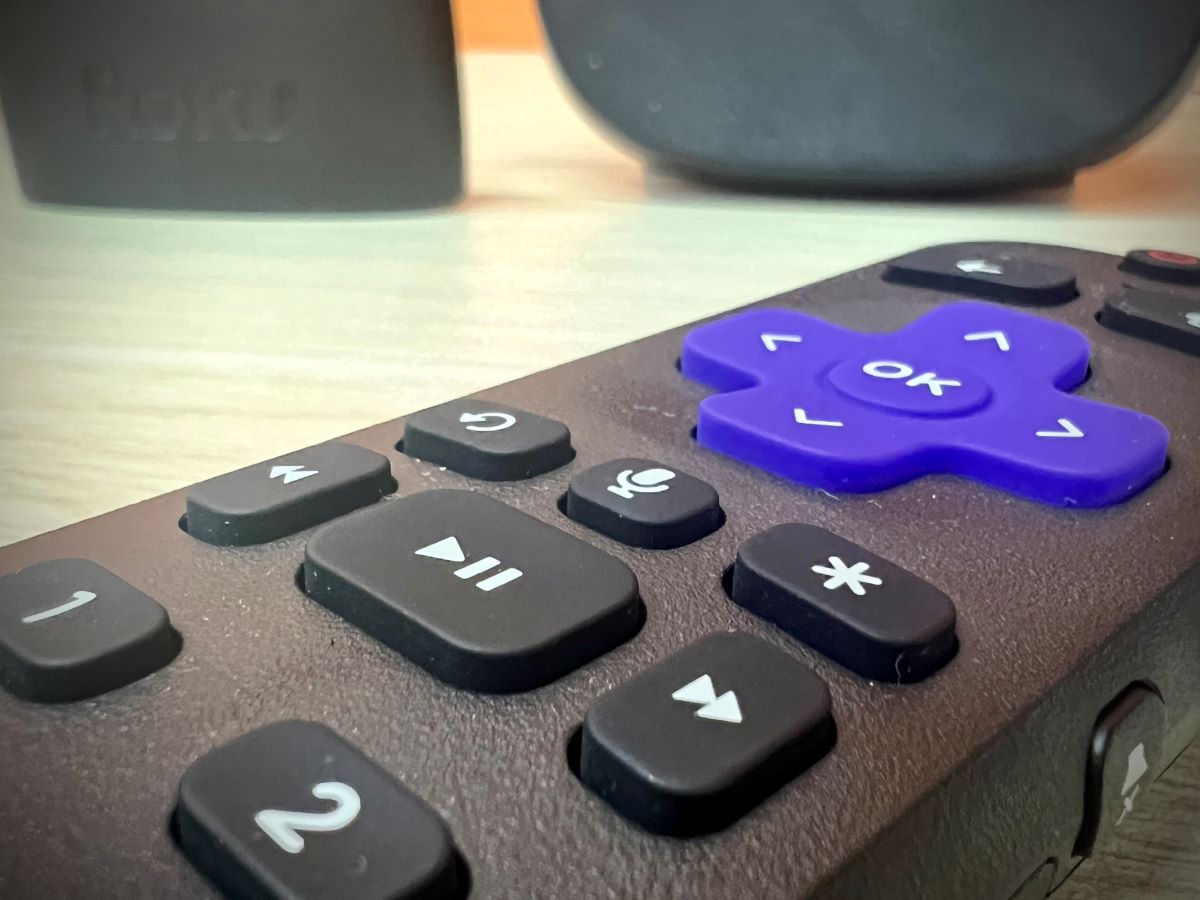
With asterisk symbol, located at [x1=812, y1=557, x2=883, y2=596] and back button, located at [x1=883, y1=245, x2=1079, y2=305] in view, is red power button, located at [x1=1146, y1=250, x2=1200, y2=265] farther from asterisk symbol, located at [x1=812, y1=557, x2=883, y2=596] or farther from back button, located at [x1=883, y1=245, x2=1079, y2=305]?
asterisk symbol, located at [x1=812, y1=557, x2=883, y2=596]

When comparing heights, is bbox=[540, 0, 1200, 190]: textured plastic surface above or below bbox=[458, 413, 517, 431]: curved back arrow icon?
above

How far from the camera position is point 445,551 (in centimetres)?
16

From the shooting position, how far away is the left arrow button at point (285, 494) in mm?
169

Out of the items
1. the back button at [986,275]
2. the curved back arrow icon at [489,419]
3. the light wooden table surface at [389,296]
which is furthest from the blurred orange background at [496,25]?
the curved back arrow icon at [489,419]

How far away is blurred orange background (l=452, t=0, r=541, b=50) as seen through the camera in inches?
40.3

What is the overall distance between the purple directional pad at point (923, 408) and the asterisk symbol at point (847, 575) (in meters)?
0.04

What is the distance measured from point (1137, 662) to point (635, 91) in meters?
0.36

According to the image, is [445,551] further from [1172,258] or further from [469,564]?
[1172,258]

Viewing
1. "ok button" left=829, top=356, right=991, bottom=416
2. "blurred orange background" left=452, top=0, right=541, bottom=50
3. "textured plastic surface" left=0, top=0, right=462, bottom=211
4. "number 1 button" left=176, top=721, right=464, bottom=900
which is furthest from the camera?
"blurred orange background" left=452, top=0, right=541, bottom=50

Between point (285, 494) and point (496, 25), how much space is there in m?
0.96

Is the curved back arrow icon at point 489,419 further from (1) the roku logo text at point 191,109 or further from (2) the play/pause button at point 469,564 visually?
(1) the roku logo text at point 191,109

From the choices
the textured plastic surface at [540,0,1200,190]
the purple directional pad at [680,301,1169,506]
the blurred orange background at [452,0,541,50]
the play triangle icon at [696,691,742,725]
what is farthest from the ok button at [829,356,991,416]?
the blurred orange background at [452,0,541,50]

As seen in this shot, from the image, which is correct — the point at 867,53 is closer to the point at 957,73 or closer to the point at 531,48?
the point at 957,73

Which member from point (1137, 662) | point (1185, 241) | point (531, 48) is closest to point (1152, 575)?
point (1137, 662)
